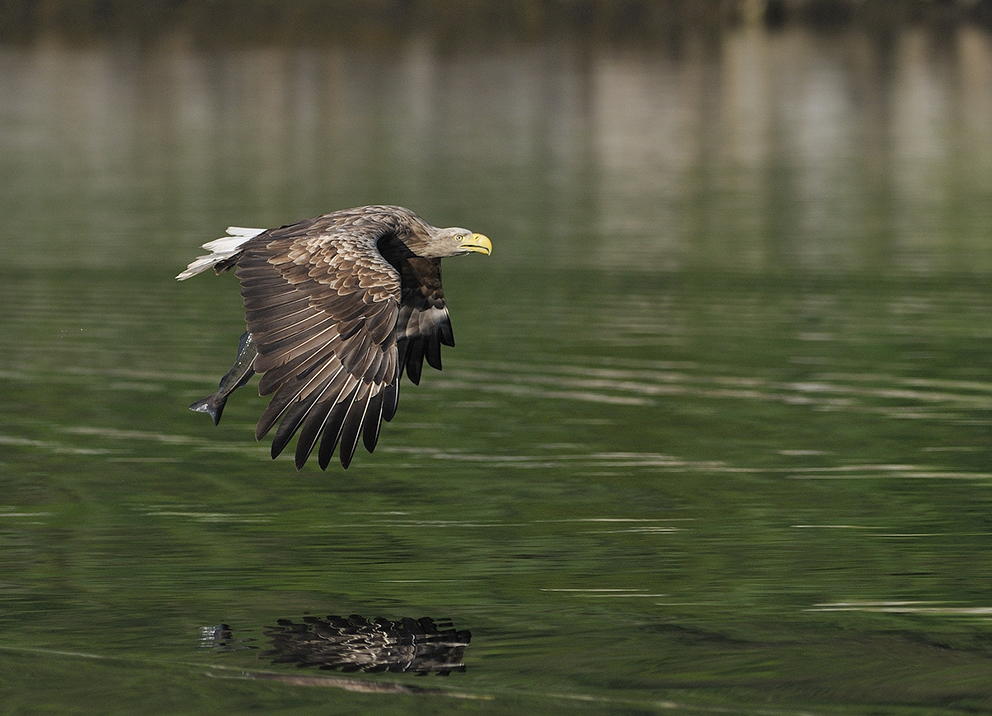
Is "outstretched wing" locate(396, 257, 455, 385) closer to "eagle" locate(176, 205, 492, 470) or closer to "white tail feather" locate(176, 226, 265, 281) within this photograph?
"eagle" locate(176, 205, 492, 470)

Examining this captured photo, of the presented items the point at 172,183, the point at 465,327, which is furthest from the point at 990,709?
the point at 172,183

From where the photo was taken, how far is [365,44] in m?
88.2

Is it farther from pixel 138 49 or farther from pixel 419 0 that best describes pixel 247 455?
pixel 419 0

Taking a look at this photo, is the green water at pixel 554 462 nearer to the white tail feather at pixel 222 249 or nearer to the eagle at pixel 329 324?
the eagle at pixel 329 324

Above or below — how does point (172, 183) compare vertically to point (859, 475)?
above

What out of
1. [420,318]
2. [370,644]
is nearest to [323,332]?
[370,644]

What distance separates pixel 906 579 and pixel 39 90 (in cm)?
5003

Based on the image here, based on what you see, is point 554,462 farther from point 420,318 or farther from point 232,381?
point 232,381

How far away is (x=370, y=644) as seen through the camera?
8742mm

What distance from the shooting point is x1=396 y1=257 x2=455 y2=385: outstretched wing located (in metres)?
11.5

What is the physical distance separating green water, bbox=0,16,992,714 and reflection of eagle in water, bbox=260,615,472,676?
10 cm

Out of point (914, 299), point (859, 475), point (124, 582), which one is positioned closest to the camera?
point (124, 582)

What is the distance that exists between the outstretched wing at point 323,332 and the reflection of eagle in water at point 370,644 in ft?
2.55

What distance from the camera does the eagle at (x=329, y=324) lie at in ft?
30.3
